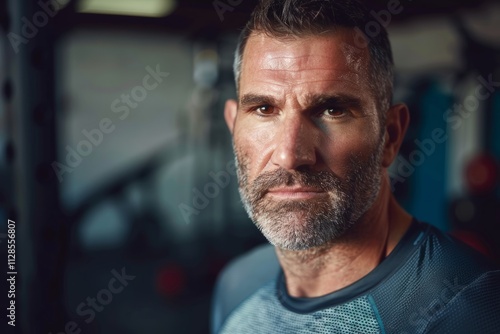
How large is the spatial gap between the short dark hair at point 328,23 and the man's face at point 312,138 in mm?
22

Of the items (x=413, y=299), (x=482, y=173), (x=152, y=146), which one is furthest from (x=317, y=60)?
(x=152, y=146)

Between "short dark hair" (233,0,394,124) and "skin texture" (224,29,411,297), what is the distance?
0.8 inches

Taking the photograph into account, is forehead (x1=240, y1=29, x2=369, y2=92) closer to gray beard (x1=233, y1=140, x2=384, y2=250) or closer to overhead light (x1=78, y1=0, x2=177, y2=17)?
gray beard (x1=233, y1=140, x2=384, y2=250)

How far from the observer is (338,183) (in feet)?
3.67

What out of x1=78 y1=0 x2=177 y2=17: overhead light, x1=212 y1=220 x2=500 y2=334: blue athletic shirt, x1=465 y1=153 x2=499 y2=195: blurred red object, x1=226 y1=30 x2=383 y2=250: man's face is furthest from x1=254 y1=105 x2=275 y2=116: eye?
x1=465 y1=153 x2=499 y2=195: blurred red object

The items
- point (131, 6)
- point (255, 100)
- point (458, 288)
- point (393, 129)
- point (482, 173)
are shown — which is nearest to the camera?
point (458, 288)

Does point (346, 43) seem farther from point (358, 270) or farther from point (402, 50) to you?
point (402, 50)

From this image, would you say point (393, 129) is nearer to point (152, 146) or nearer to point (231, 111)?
point (231, 111)

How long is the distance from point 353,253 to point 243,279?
1.71 ft

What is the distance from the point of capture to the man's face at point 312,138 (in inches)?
43.3

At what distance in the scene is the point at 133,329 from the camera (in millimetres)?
3982

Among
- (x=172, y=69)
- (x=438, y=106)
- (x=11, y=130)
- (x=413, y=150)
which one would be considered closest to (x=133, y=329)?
(x=413, y=150)

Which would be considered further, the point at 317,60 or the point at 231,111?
the point at 231,111

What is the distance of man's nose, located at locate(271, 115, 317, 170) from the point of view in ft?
3.51
